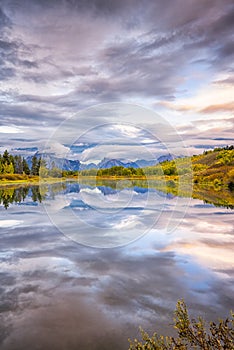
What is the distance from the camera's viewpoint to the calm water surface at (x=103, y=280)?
741 centimetres

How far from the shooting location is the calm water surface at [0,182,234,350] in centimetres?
741

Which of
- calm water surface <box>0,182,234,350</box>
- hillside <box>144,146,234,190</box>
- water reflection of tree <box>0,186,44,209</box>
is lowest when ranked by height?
calm water surface <box>0,182,234,350</box>

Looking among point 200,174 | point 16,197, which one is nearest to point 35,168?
point 200,174

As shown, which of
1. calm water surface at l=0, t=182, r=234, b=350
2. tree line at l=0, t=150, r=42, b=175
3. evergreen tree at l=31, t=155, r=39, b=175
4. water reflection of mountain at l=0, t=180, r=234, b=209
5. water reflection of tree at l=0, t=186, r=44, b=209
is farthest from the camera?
evergreen tree at l=31, t=155, r=39, b=175

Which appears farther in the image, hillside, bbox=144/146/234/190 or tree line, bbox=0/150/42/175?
tree line, bbox=0/150/42/175

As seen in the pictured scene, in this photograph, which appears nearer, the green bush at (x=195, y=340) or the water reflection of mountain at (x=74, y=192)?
the green bush at (x=195, y=340)

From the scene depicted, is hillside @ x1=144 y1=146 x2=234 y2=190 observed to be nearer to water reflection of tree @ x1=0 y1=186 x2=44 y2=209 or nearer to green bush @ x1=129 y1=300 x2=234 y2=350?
water reflection of tree @ x1=0 y1=186 x2=44 y2=209

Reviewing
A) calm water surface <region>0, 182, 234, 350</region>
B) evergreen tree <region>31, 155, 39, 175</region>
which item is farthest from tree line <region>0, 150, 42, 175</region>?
calm water surface <region>0, 182, 234, 350</region>

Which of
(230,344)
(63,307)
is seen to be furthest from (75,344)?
(230,344)

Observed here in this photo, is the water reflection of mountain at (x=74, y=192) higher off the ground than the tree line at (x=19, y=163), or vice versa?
the tree line at (x=19, y=163)

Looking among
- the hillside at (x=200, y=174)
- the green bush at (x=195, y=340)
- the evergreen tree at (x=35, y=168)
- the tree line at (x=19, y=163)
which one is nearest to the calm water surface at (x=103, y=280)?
the green bush at (x=195, y=340)

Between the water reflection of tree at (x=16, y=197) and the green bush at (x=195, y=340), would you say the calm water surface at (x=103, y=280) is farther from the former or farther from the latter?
the water reflection of tree at (x=16, y=197)

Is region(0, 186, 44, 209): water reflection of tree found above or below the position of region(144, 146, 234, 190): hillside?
below

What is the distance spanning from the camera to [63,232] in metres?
18.6
